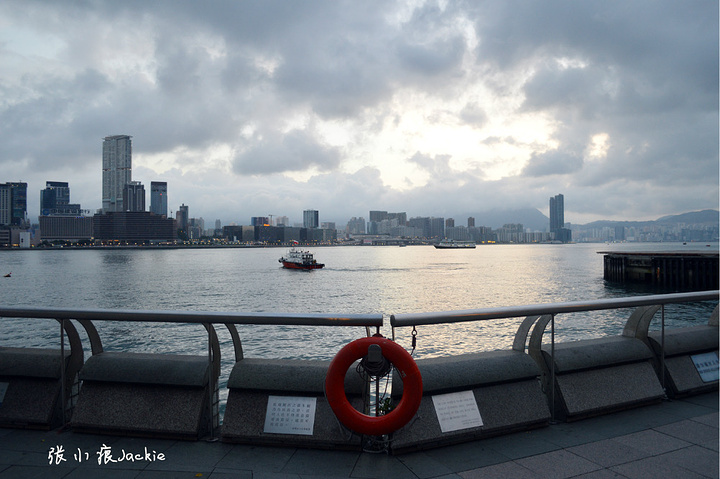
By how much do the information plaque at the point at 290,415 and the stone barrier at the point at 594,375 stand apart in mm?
2506

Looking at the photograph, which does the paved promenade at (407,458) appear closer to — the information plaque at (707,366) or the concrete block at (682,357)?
the concrete block at (682,357)

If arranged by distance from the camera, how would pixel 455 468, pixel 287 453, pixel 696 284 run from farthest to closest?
pixel 696 284 < pixel 287 453 < pixel 455 468

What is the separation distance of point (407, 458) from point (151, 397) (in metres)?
2.53

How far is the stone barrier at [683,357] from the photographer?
5.46 meters

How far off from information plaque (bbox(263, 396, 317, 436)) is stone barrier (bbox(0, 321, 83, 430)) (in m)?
2.18

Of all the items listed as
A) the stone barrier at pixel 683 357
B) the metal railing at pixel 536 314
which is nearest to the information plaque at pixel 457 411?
the metal railing at pixel 536 314

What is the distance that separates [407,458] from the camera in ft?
12.8

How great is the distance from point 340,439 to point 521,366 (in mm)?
1987

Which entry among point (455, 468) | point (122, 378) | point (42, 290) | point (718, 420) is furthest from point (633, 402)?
point (42, 290)

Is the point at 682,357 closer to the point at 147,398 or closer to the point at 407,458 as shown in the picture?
the point at 407,458

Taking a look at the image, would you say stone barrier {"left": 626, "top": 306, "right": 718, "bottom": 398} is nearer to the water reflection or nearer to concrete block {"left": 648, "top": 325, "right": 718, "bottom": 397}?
concrete block {"left": 648, "top": 325, "right": 718, "bottom": 397}

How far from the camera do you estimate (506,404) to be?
176 inches

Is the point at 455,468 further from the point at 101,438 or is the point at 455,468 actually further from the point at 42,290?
the point at 42,290

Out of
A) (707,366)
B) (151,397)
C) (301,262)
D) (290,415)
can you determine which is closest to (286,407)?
(290,415)
